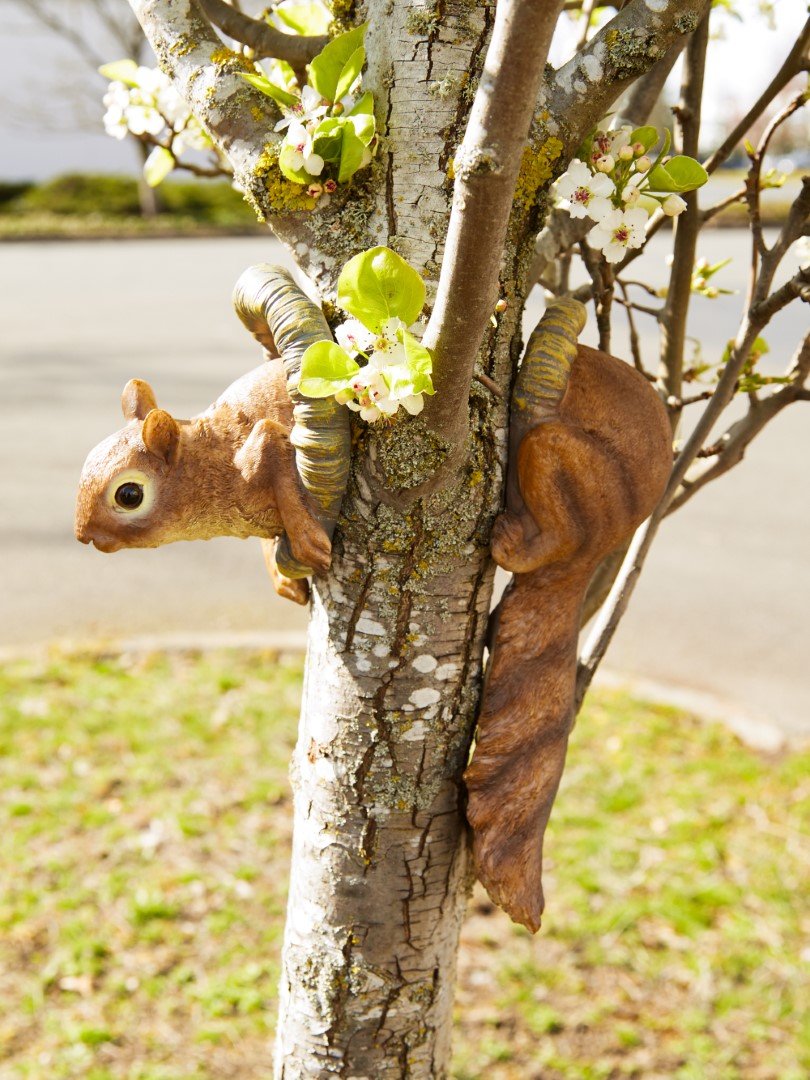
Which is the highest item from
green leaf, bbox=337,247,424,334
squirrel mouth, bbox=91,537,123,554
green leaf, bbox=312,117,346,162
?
green leaf, bbox=312,117,346,162

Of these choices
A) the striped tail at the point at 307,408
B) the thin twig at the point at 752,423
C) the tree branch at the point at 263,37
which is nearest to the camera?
the striped tail at the point at 307,408

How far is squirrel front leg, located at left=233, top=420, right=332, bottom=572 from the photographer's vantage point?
987mm

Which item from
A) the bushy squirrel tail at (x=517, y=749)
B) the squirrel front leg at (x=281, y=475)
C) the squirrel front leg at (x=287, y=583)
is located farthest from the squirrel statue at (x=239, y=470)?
the bushy squirrel tail at (x=517, y=749)

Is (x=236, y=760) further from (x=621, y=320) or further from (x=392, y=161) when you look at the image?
(x=621, y=320)

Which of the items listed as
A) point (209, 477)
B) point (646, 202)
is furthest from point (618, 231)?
point (209, 477)

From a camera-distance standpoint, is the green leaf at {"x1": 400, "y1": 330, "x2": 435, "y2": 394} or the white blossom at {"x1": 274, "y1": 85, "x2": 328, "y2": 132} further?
the white blossom at {"x1": 274, "y1": 85, "x2": 328, "y2": 132}

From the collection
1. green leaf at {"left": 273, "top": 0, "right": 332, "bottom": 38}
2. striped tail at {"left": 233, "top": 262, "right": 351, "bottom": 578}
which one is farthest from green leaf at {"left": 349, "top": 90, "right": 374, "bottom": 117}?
green leaf at {"left": 273, "top": 0, "right": 332, "bottom": 38}

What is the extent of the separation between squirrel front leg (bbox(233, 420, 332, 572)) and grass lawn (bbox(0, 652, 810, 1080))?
1691 mm

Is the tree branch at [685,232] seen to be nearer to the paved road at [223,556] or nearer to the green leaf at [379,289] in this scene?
the green leaf at [379,289]

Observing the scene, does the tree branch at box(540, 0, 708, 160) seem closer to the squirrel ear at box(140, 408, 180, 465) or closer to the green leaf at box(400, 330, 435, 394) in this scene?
the green leaf at box(400, 330, 435, 394)

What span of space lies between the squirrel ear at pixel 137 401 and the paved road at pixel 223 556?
3106mm

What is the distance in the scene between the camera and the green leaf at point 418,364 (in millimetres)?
846

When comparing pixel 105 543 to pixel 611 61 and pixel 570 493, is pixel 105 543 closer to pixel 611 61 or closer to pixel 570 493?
pixel 570 493

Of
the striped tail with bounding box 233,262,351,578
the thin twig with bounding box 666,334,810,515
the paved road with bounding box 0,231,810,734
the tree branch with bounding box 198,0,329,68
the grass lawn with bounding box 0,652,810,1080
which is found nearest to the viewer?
the striped tail with bounding box 233,262,351,578
